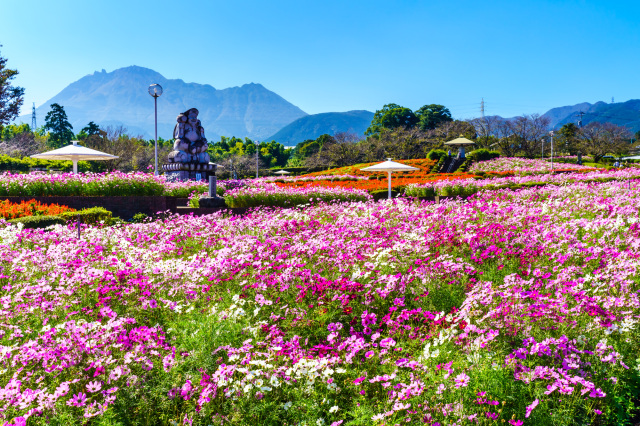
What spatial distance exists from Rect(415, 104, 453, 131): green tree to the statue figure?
66.4 meters

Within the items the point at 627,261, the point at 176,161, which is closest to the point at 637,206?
the point at 627,261

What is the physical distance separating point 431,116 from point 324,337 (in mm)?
86486

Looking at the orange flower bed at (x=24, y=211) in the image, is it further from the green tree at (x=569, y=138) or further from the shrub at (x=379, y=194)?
the green tree at (x=569, y=138)

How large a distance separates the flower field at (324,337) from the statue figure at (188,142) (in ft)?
54.8

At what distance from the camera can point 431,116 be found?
85.3m

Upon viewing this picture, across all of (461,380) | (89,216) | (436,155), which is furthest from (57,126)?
(461,380)

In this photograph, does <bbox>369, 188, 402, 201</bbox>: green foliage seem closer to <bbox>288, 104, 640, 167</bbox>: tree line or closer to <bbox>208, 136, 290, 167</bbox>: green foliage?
<bbox>288, 104, 640, 167</bbox>: tree line

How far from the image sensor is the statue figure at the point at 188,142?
73.2 feet

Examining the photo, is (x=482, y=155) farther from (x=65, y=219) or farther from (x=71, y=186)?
(x=65, y=219)

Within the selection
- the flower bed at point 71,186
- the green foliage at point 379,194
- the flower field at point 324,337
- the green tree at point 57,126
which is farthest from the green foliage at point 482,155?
the green tree at point 57,126

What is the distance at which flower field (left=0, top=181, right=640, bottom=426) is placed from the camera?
2.82m

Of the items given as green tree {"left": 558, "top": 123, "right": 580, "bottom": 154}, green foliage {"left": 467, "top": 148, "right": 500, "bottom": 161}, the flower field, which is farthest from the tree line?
the flower field

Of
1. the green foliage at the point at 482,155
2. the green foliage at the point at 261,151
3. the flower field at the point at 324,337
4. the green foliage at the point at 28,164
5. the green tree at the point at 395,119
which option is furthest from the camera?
the green tree at the point at 395,119

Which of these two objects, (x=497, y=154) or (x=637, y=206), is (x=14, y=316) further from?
(x=497, y=154)
